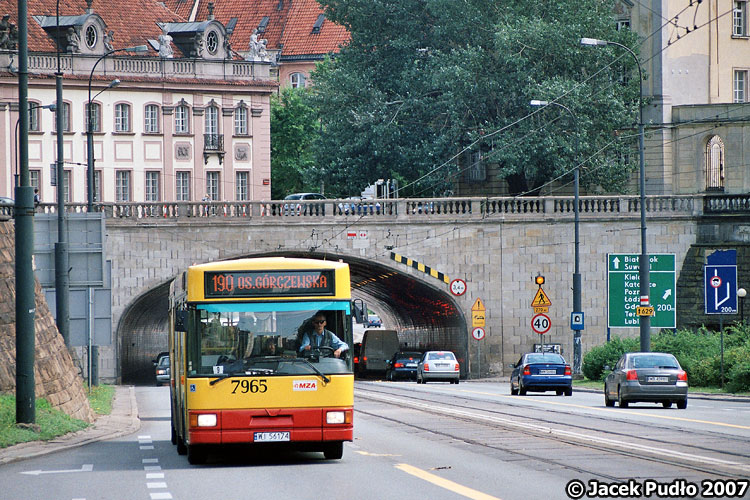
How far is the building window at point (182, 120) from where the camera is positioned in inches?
2867

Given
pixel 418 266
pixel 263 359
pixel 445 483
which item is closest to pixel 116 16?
pixel 418 266

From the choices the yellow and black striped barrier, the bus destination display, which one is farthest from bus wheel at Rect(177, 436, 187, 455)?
the yellow and black striped barrier

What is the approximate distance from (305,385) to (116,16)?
200ft

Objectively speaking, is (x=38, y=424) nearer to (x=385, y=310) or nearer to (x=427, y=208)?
(x=427, y=208)

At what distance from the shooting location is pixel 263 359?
17.6 meters

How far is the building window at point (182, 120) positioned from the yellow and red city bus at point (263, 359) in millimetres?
55610

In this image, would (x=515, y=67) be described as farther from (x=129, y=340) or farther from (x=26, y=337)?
(x=26, y=337)

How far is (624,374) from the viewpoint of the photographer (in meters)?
31.6

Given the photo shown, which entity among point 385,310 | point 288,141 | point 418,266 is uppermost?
point 288,141

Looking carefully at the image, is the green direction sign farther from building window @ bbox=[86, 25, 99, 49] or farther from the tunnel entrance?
building window @ bbox=[86, 25, 99, 49]

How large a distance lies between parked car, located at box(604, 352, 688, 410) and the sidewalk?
418 inches

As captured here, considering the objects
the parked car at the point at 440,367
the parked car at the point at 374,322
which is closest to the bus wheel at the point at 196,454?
the parked car at the point at 440,367

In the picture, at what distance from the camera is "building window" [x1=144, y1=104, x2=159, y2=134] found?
7181cm

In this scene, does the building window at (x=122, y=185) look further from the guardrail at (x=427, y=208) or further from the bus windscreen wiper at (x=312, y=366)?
the bus windscreen wiper at (x=312, y=366)
